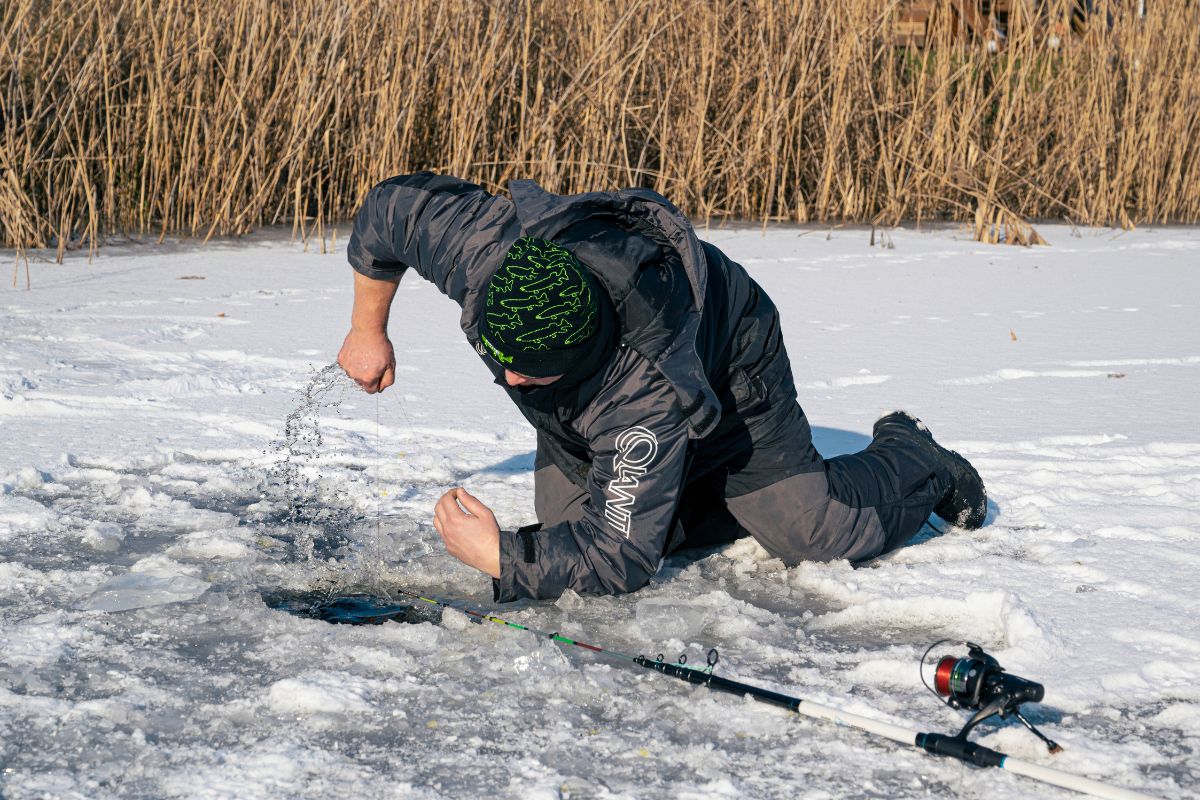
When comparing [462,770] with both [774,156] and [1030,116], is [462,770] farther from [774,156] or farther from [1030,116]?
[1030,116]

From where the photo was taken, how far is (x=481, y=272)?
8.84ft

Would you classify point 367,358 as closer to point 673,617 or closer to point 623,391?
point 623,391

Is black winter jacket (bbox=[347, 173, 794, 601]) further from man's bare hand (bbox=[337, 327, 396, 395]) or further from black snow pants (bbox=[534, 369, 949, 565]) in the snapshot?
man's bare hand (bbox=[337, 327, 396, 395])

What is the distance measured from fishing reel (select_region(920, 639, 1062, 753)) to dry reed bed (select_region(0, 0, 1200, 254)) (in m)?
5.12

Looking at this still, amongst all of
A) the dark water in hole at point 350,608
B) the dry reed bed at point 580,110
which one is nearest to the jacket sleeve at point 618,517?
the dark water in hole at point 350,608

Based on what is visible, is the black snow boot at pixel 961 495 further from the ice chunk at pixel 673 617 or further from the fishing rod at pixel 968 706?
the fishing rod at pixel 968 706

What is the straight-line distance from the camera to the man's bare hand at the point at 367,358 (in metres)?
3.03

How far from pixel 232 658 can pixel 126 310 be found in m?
3.27

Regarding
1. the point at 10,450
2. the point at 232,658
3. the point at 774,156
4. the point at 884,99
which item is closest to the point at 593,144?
the point at 774,156

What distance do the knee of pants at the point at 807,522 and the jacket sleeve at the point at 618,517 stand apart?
0.44m

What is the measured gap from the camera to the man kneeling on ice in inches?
94.5

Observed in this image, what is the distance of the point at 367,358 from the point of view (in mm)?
3029

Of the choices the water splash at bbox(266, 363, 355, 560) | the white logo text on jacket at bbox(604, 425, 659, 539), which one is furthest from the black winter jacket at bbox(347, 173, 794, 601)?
the water splash at bbox(266, 363, 355, 560)

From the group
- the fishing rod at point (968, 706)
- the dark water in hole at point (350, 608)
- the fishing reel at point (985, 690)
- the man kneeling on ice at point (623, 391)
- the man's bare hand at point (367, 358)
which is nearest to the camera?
the fishing rod at point (968, 706)
